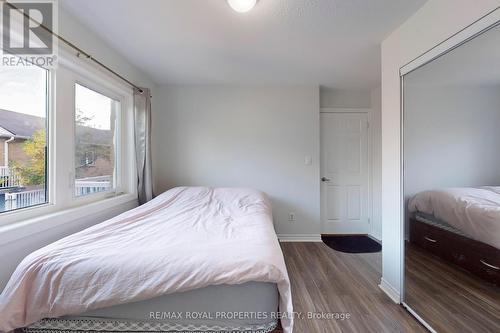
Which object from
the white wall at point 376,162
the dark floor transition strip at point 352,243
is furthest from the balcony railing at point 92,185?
the white wall at point 376,162

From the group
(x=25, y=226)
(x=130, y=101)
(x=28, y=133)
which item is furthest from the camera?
(x=130, y=101)

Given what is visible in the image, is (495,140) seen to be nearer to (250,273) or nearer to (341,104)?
(250,273)

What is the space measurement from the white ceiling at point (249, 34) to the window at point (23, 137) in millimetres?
634

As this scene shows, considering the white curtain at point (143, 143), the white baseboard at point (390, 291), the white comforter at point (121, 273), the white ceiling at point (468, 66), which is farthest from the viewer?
the white curtain at point (143, 143)

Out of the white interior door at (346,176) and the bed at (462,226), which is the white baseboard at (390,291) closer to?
the bed at (462,226)

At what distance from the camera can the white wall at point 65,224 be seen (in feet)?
4.04

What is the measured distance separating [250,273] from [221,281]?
0.46ft

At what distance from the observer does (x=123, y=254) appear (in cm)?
113

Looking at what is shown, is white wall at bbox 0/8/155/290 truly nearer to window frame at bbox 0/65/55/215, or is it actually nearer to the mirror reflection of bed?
window frame at bbox 0/65/55/215

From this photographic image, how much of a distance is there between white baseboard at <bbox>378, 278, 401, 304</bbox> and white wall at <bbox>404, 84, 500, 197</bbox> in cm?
85

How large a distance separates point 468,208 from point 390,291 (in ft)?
3.24

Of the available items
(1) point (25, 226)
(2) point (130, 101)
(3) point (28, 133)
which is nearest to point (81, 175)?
(3) point (28, 133)

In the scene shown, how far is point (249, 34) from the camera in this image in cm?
189

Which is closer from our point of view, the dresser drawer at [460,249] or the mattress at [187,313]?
the mattress at [187,313]
